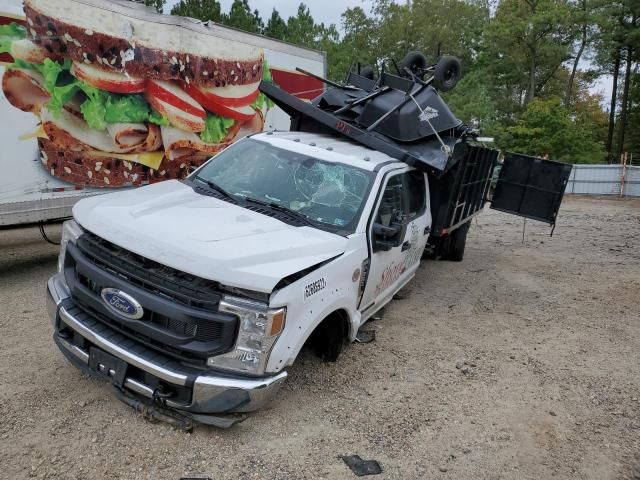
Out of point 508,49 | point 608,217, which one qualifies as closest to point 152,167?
point 608,217

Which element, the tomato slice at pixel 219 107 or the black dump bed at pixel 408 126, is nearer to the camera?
the black dump bed at pixel 408 126

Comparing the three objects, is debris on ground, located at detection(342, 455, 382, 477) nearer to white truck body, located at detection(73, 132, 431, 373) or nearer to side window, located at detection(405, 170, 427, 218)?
white truck body, located at detection(73, 132, 431, 373)

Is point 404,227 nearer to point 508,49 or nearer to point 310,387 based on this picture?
point 310,387

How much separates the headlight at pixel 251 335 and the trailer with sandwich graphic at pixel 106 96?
12.9ft

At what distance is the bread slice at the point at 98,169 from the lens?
5859 millimetres

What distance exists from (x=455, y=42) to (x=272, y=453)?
40.5 metres

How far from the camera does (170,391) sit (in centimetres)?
299

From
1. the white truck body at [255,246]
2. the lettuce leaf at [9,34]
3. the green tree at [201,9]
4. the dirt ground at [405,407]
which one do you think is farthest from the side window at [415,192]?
the green tree at [201,9]

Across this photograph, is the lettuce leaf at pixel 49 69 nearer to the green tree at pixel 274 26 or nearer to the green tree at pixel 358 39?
the green tree at pixel 274 26

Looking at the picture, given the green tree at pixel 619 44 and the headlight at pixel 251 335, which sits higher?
the green tree at pixel 619 44

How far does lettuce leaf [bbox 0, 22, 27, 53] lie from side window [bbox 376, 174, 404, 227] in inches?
168

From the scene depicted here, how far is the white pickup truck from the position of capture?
288 cm

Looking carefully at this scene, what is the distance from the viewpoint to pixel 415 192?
210 inches

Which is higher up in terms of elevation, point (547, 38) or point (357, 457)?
point (547, 38)
